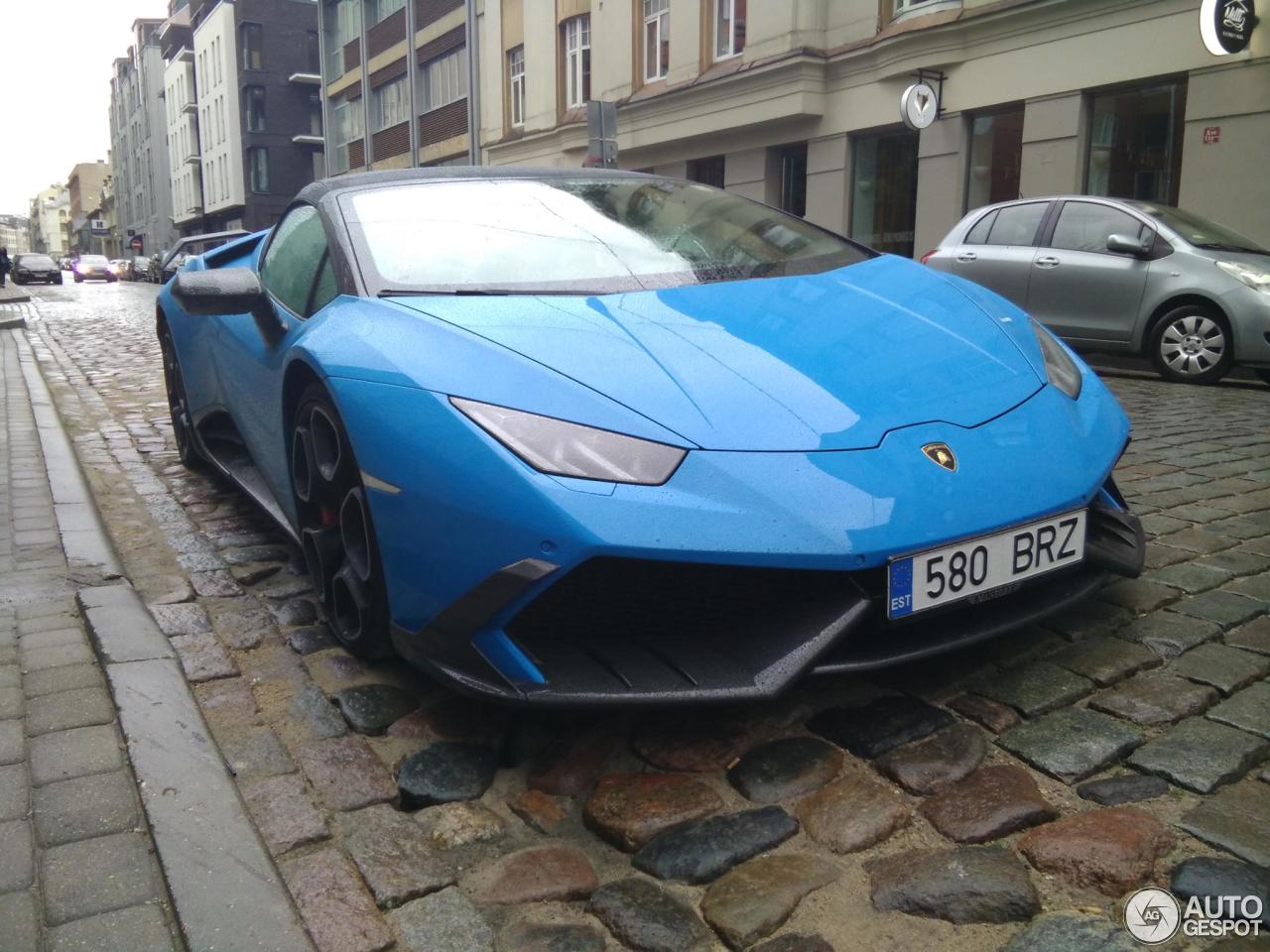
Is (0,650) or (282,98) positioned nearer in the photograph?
(0,650)

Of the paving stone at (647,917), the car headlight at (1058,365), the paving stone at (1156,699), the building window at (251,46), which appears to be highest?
the building window at (251,46)

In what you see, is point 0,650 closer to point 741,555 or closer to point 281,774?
point 281,774

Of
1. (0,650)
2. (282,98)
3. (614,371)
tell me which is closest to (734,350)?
(614,371)

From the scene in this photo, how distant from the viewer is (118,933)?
5.49ft

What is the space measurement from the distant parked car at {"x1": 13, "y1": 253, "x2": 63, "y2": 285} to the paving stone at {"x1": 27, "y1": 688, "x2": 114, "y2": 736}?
49.0 meters

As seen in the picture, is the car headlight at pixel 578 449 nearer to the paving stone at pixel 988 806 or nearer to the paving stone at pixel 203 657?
the paving stone at pixel 988 806

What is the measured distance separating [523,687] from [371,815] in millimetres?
387

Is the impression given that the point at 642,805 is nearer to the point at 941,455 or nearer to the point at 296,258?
the point at 941,455

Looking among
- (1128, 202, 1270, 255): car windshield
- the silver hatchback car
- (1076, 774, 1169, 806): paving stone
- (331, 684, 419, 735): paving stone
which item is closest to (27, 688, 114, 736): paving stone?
(331, 684, 419, 735): paving stone

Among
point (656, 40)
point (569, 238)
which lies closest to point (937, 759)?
→ point (569, 238)

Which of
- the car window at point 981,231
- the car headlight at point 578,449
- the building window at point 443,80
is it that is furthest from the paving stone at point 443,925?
the building window at point 443,80

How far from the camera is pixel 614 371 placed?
2.23 meters

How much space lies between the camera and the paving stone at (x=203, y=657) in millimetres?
2697

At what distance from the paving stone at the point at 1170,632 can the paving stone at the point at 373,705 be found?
67.6 inches
